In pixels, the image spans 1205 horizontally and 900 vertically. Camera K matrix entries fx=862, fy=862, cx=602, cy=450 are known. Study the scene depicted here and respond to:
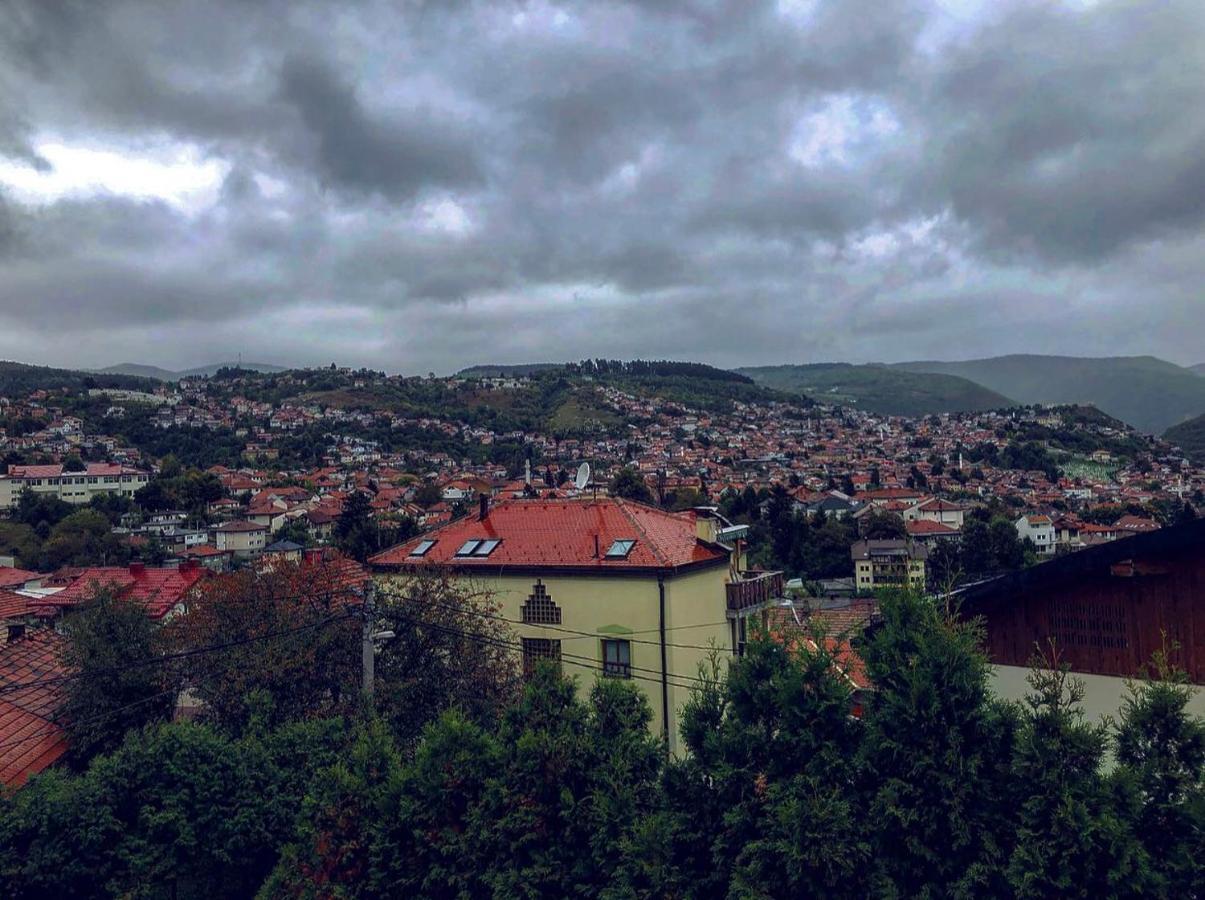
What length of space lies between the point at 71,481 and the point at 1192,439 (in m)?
208

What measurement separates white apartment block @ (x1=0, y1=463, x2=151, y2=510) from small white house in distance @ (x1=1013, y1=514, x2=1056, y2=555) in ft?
343

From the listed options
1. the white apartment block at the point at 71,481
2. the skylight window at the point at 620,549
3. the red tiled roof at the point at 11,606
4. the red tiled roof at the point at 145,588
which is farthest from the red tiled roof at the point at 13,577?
the white apartment block at the point at 71,481

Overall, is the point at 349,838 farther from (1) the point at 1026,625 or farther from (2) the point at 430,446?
(2) the point at 430,446

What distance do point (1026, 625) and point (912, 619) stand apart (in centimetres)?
117

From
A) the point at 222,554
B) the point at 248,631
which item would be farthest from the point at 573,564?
the point at 222,554

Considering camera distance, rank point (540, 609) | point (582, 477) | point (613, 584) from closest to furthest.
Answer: point (613, 584), point (540, 609), point (582, 477)

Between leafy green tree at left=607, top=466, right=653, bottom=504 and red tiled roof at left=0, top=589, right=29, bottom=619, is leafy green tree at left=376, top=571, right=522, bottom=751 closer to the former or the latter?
red tiled roof at left=0, top=589, right=29, bottom=619

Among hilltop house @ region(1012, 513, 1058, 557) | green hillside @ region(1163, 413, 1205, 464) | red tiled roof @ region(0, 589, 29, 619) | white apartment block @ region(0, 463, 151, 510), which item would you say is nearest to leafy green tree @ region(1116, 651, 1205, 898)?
red tiled roof @ region(0, 589, 29, 619)

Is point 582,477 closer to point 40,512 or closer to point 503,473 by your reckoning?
point 40,512

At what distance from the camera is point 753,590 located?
73.2 feet

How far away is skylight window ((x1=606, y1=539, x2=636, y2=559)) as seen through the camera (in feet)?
66.9

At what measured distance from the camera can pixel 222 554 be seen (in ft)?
255

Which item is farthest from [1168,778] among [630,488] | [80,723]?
[630,488]

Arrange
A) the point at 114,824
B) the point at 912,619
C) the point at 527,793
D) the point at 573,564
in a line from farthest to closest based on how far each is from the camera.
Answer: the point at 573,564, the point at 114,824, the point at 527,793, the point at 912,619
